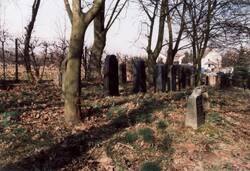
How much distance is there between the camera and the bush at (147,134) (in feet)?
26.3

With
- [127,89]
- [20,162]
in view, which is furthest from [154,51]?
[20,162]

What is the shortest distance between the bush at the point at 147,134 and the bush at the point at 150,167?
78 centimetres

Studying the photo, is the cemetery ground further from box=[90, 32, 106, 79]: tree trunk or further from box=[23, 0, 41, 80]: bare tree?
box=[23, 0, 41, 80]: bare tree

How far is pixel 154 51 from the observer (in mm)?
19688

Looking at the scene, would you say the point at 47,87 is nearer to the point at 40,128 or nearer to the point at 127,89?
the point at 127,89

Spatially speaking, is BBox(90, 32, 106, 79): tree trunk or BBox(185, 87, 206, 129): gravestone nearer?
BBox(185, 87, 206, 129): gravestone

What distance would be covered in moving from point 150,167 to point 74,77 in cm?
299

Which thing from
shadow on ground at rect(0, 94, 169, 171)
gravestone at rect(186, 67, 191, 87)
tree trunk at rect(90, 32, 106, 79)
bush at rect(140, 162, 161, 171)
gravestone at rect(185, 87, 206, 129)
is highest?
tree trunk at rect(90, 32, 106, 79)

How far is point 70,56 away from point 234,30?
16981mm

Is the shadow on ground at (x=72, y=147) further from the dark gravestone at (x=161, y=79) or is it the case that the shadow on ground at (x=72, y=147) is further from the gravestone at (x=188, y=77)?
the gravestone at (x=188, y=77)

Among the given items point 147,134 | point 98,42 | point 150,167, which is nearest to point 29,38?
point 98,42

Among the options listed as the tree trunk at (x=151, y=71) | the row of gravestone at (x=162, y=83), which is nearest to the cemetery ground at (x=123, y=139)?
the row of gravestone at (x=162, y=83)

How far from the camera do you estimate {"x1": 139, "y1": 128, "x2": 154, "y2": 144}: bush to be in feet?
26.3

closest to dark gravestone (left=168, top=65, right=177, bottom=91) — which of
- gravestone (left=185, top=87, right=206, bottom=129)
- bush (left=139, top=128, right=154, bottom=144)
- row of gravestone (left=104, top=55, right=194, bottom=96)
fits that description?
row of gravestone (left=104, top=55, right=194, bottom=96)
